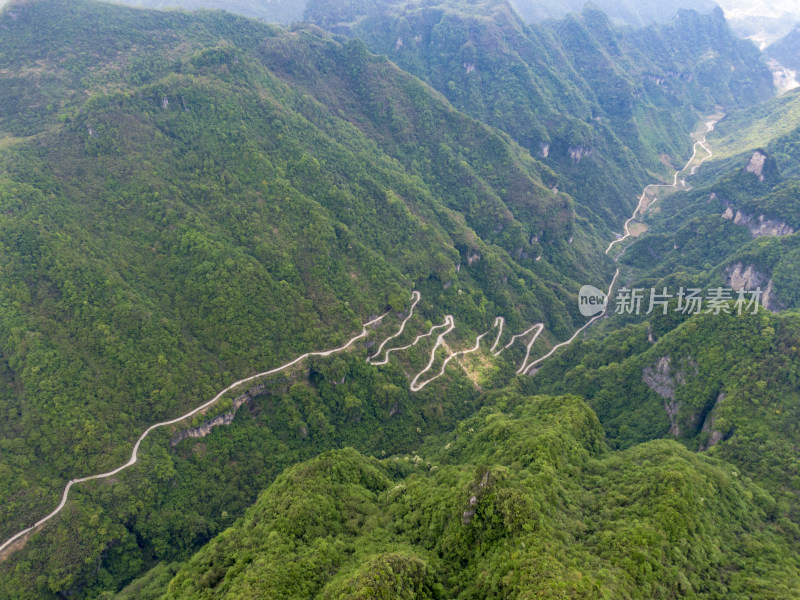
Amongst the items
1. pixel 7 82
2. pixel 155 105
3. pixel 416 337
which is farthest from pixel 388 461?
pixel 7 82

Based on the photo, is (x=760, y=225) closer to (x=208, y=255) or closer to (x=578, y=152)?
(x=578, y=152)

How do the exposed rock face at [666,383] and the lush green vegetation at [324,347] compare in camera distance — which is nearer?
the lush green vegetation at [324,347]

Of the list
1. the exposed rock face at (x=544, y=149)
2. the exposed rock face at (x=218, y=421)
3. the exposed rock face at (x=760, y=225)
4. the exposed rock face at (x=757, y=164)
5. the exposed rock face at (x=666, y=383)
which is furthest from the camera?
the exposed rock face at (x=544, y=149)

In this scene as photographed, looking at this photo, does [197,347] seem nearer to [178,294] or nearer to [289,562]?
[178,294]

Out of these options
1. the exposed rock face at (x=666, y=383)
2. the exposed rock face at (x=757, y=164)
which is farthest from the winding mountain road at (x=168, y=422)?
the exposed rock face at (x=757, y=164)

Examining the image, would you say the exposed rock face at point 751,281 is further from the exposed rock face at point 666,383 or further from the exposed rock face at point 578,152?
the exposed rock face at point 578,152

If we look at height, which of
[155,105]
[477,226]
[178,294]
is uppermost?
[155,105]

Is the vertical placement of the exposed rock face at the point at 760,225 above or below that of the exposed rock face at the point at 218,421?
below
